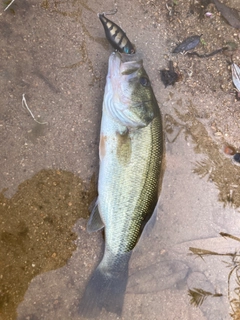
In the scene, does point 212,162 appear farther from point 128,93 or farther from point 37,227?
point 37,227

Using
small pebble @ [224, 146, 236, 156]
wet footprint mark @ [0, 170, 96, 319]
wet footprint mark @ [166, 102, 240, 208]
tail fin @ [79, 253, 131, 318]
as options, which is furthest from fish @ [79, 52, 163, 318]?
small pebble @ [224, 146, 236, 156]

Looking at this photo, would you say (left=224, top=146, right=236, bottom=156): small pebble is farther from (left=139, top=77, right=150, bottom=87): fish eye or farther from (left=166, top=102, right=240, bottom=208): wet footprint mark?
(left=139, top=77, right=150, bottom=87): fish eye

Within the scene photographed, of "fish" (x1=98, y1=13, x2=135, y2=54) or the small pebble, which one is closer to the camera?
"fish" (x1=98, y1=13, x2=135, y2=54)

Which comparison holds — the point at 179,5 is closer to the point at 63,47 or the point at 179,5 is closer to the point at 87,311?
the point at 63,47

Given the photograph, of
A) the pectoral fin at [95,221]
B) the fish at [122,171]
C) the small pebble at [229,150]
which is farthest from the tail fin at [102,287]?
the small pebble at [229,150]

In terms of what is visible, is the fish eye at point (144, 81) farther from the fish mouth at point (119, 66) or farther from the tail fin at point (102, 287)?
the tail fin at point (102, 287)
